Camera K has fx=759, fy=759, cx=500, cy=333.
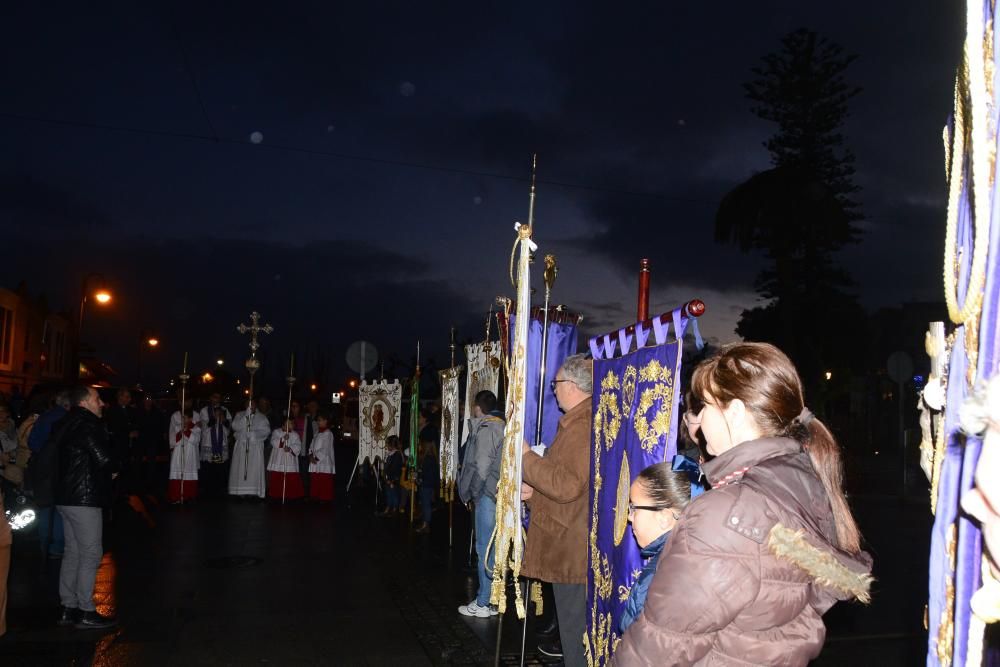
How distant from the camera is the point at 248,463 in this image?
1492 cm

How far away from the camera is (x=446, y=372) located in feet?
35.0

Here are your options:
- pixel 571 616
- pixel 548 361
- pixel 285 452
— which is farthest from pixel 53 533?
pixel 571 616

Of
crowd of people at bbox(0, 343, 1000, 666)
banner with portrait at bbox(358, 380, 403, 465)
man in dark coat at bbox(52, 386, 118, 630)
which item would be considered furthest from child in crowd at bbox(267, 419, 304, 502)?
crowd of people at bbox(0, 343, 1000, 666)

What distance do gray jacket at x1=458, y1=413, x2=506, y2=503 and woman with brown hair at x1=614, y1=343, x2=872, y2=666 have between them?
4462mm

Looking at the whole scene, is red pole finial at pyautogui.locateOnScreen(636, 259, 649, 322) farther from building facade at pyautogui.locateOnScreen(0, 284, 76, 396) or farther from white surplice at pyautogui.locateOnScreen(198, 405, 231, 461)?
building facade at pyautogui.locateOnScreen(0, 284, 76, 396)

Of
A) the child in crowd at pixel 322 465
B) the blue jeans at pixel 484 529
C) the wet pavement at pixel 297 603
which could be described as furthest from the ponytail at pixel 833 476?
the child in crowd at pixel 322 465

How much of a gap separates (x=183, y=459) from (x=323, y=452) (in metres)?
2.49

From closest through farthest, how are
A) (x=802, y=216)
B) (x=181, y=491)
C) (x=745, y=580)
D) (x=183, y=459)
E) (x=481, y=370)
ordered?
(x=745, y=580)
(x=481, y=370)
(x=181, y=491)
(x=183, y=459)
(x=802, y=216)

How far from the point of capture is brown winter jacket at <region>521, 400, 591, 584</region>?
4.35 metres

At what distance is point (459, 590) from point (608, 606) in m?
4.20

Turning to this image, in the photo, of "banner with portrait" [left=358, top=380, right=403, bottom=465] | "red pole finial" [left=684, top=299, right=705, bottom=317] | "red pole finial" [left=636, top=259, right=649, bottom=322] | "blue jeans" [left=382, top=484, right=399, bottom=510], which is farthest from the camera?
"blue jeans" [left=382, top=484, right=399, bottom=510]

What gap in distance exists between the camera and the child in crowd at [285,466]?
47.8 feet

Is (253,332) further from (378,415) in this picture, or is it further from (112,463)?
(112,463)

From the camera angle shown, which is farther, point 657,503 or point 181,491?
point 181,491
